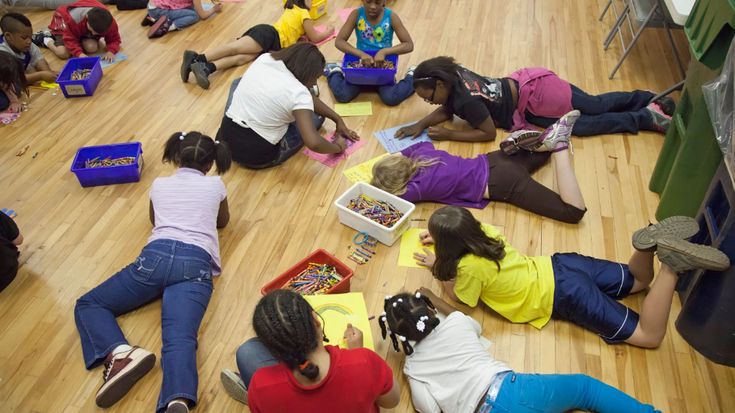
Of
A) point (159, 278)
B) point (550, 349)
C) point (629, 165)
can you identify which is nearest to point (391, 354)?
point (550, 349)

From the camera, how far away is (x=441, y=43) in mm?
4098

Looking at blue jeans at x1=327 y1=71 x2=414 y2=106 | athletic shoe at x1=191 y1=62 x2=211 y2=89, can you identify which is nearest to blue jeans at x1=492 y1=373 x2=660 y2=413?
blue jeans at x1=327 y1=71 x2=414 y2=106

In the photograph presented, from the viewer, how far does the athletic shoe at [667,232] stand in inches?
76.3

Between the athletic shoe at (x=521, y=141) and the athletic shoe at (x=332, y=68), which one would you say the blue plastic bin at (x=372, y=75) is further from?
the athletic shoe at (x=521, y=141)

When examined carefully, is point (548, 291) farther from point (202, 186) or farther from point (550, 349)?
point (202, 186)

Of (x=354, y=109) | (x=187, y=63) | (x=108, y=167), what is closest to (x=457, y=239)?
(x=354, y=109)

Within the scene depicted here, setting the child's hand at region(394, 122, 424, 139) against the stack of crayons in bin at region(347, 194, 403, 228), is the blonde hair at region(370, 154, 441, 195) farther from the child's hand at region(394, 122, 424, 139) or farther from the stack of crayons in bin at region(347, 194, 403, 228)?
the child's hand at region(394, 122, 424, 139)

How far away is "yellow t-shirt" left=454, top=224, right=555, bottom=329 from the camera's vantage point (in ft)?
6.67

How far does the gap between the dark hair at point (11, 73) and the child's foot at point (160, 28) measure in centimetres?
104

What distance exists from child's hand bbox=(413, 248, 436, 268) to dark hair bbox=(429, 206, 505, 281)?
287 millimetres

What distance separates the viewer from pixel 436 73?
9.36ft

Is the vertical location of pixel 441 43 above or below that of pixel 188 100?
above

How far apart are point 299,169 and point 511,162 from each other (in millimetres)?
1191

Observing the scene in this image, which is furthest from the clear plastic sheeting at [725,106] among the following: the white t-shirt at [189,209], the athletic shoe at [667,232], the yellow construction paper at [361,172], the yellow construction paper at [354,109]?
the white t-shirt at [189,209]
